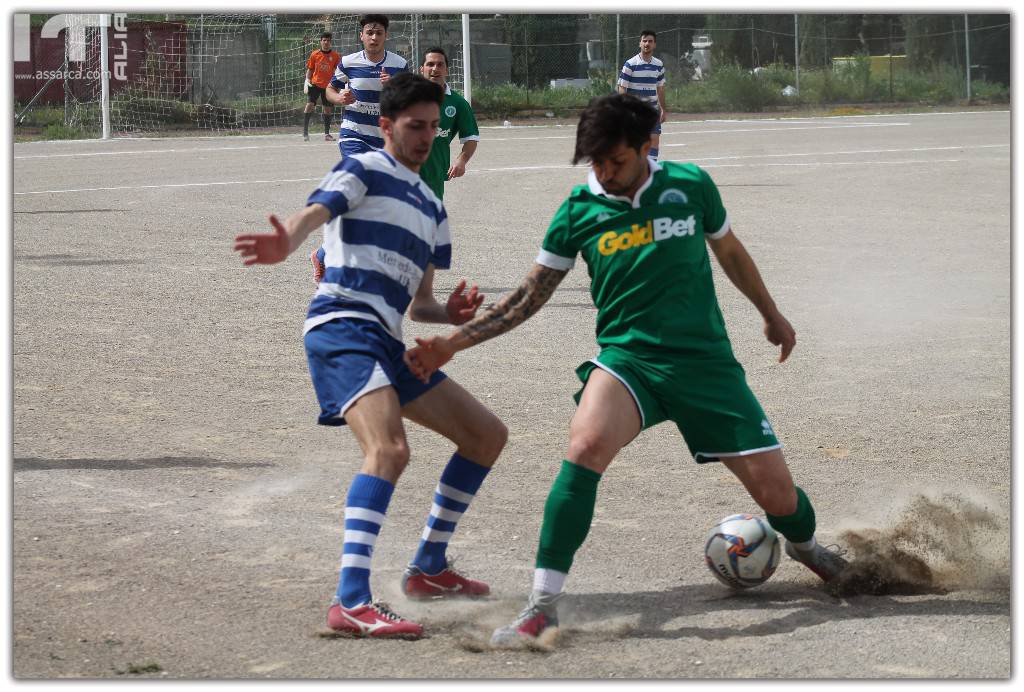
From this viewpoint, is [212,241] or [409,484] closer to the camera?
[409,484]

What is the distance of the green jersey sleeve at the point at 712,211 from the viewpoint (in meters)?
5.09

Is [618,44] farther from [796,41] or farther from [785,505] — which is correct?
[785,505]

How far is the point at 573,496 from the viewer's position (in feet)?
16.1

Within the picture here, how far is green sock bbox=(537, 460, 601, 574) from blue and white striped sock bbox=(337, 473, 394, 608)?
569mm

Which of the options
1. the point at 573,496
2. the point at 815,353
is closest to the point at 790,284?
the point at 815,353

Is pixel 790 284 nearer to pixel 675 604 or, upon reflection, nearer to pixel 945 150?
pixel 675 604

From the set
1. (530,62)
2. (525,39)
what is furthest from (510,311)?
(525,39)

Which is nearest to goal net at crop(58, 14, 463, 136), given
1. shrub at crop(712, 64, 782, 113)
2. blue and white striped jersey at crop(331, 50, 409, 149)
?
shrub at crop(712, 64, 782, 113)

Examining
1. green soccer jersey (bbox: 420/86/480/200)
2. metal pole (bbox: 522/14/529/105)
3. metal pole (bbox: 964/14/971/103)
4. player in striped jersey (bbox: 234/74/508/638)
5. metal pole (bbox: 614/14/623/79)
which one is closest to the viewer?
player in striped jersey (bbox: 234/74/508/638)

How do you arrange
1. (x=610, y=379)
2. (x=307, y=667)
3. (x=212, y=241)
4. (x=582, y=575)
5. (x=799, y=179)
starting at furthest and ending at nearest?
(x=799, y=179)
(x=212, y=241)
(x=582, y=575)
(x=610, y=379)
(x=307, y=667)

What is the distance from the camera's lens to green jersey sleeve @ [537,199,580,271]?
201 inches

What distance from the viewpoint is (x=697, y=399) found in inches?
199

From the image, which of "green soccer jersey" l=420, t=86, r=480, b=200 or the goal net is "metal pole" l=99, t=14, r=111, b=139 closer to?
the goal net

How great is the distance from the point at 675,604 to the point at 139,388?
451cm
